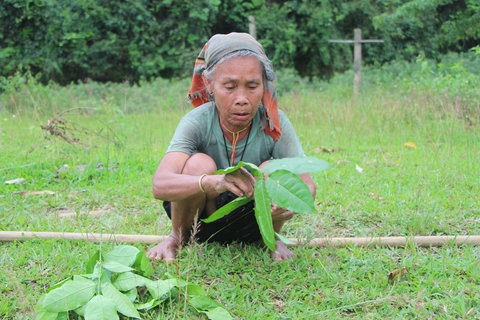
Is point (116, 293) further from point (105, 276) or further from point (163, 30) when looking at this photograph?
point (163, 30)

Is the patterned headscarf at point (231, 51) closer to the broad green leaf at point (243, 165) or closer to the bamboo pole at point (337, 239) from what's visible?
the broad green leaf at point (243, 165)

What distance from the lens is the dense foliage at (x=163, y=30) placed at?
14828 millimetres

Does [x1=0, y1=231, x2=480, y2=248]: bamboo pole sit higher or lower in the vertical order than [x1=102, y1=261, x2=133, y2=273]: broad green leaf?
lower

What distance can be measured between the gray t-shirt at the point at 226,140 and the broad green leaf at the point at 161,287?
0.72 m

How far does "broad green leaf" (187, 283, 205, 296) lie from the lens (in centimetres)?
195

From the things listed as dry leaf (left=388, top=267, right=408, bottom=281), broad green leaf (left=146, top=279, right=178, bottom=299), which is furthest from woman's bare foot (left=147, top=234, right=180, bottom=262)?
dry leaf (left=388, top=267, right=408, bottom=281)

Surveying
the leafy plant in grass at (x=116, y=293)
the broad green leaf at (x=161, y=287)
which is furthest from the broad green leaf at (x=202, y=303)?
the broad green leaf at (x=161, y=287)

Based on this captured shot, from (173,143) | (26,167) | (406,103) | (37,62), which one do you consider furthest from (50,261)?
(37,62)

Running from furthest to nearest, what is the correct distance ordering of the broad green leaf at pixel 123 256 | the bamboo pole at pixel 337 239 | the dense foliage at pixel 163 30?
the dense foliage at pixel 163 30 → the bamboo pole at pixel 337 239 → the broad green leaf at pixel 123 256

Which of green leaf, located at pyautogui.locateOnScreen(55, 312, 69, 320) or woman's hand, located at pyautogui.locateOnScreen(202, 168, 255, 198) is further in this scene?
woman's hand, located at pyautogui.locateOnScreen(202, 168, 255, 198)

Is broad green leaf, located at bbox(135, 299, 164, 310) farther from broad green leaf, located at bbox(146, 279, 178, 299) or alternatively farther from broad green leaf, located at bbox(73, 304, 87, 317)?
broad green leaf, located at bbox(73, 304, 87, 317)

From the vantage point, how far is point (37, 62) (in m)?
15.3

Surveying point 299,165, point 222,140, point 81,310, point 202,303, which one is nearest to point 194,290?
point 202,303

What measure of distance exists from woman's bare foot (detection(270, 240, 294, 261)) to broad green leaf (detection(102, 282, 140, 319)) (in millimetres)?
922
